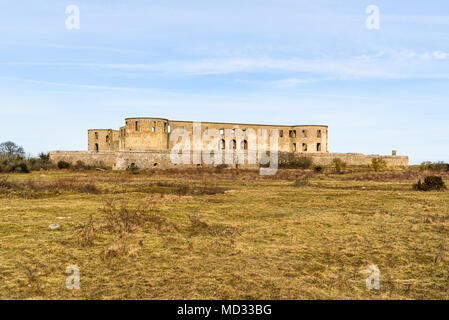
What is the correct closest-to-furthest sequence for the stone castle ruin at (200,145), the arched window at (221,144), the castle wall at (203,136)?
the stone castle ruin at (200,145) < the castle wall at (203,136) < the arched window at (221,144)

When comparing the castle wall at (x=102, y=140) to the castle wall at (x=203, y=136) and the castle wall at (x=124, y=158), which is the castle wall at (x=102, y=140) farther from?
the castle wall at (x=124, y=158)

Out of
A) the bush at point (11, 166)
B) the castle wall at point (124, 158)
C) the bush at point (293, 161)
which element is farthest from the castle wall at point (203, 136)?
the bush at point (11, 166)

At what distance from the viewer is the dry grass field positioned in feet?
14.5

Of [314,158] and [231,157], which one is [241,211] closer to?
[231,157]

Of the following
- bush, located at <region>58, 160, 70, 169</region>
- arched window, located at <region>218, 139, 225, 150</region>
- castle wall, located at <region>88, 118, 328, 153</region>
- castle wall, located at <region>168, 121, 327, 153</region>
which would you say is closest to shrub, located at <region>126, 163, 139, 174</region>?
castle wall, located at <region>88, 118, 328, 153</region>

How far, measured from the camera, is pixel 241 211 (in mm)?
10844

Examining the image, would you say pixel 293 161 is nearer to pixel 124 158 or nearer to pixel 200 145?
pixel 200 145

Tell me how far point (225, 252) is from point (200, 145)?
4159 cm

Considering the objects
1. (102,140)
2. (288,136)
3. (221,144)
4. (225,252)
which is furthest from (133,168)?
(225,252)

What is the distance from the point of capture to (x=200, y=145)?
4753 cm

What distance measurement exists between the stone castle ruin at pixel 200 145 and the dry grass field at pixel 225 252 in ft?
106

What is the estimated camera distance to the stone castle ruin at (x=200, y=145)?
142 ft
